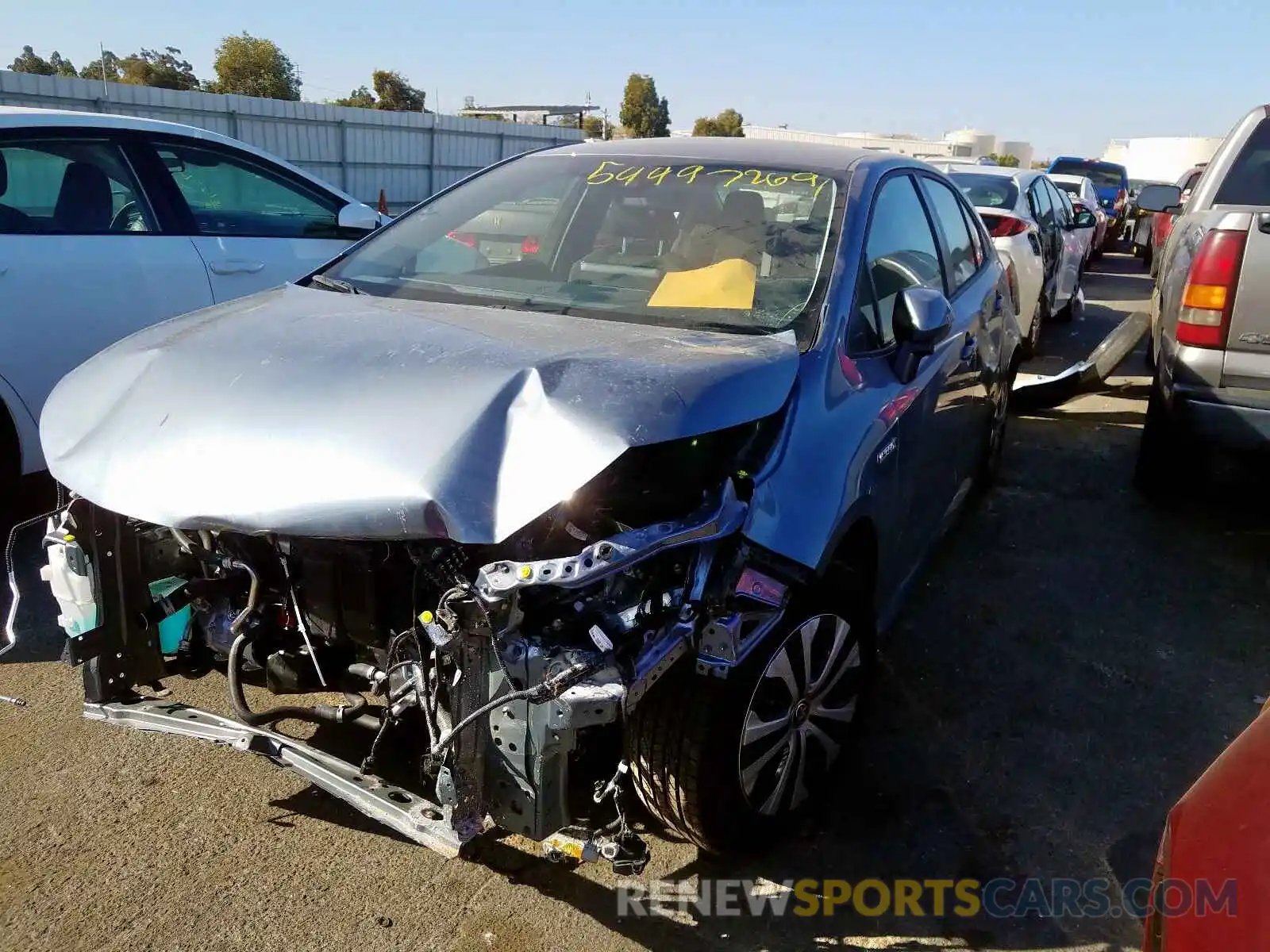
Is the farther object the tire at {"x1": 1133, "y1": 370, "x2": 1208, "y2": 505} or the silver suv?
the tire at {"x1": 1133, "y1": 370, "x2": 1208, "y2": 505}

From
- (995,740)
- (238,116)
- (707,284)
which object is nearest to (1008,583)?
(995,740)

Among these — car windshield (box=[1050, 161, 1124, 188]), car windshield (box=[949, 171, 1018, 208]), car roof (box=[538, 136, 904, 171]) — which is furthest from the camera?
car windshield (box=[1050, 161, 1124, 188])

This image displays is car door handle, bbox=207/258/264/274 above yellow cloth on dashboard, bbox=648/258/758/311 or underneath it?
underneath

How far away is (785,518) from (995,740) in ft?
4.58

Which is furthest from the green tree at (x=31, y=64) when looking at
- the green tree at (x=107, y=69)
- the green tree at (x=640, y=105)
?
the green tree at (x=640, y=105)

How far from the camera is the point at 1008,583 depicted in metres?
4.39

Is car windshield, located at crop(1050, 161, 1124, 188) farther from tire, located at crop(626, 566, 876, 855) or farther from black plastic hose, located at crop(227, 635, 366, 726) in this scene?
black plastic hose, located at crop(227, 635, 366, 726)

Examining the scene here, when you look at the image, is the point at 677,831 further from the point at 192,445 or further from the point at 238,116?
the point at 238,116

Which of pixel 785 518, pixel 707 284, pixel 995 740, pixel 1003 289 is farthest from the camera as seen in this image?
pixel 1003 289

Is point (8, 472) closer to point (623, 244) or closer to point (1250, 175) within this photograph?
point (623, 244)

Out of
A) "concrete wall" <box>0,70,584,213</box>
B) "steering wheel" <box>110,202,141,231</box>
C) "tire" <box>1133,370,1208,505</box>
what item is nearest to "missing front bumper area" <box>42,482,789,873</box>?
"steering wheel" <box>110,202,141,231</box>

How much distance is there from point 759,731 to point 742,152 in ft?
6.95

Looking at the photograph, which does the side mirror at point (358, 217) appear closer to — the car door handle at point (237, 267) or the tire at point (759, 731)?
the car door handle at point (237, 267)

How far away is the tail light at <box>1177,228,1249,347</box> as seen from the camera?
168 inches
